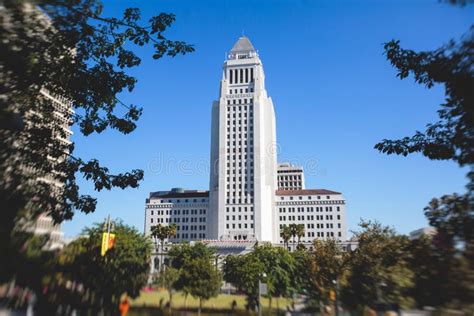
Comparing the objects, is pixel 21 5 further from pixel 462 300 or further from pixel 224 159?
pixel 224 159

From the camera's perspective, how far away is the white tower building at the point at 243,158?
4540 inches

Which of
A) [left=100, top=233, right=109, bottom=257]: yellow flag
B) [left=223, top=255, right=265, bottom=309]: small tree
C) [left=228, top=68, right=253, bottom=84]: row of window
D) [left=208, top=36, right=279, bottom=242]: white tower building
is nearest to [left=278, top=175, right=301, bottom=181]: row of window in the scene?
[left=208, top=36, right=279, bottom=242]: white tower building

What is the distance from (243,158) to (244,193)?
37.3ft

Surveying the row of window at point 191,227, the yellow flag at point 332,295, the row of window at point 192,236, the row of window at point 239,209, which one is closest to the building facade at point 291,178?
the row of window at point 191,227

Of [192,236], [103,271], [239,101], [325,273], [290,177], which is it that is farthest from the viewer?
[290,177]

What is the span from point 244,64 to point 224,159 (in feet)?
113

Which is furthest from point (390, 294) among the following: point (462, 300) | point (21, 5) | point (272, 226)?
point (272, 226)

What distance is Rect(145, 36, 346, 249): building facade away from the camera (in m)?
116

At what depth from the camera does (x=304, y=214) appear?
4961 inches

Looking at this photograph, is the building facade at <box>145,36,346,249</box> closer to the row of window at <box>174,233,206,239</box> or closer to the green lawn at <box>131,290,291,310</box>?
the row of window at <box>174,233,206,239</box>

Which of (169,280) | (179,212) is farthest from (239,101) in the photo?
(169,280)

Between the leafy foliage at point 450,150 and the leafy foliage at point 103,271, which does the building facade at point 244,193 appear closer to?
the leafy foliage at point 103,271

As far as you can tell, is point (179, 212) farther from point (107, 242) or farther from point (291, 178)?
point (107, 242)

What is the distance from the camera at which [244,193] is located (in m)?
117
